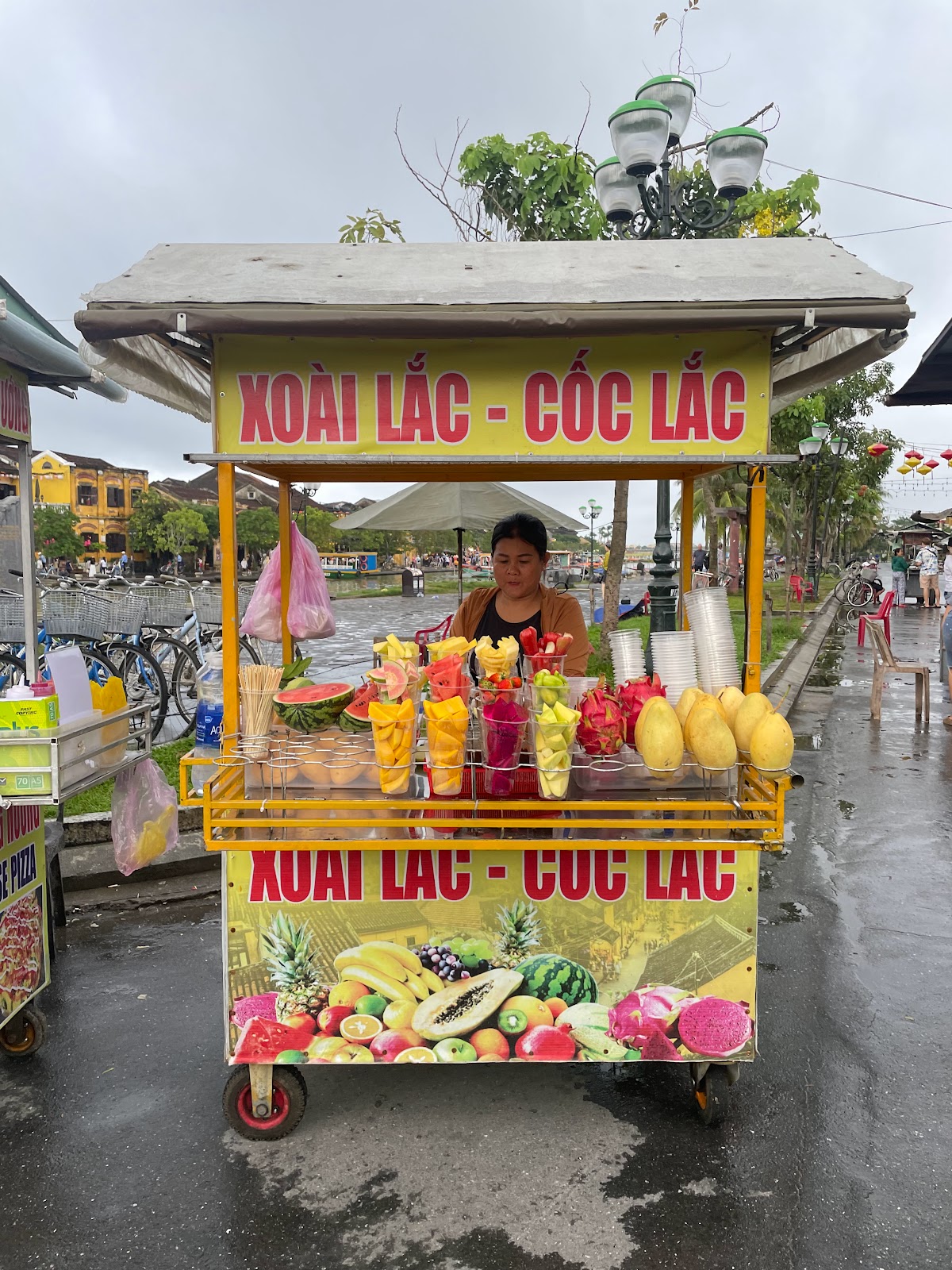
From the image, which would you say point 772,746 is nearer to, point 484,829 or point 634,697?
point 634,697

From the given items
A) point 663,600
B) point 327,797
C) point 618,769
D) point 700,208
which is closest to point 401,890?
point 327,797

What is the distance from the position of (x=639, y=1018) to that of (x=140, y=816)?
2.01 meters

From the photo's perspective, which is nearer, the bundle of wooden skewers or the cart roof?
the cart roof

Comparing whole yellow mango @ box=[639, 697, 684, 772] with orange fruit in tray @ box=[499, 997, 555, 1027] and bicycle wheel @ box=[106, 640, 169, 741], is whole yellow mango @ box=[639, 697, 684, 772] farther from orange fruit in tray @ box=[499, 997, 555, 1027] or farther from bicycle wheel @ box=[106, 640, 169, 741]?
bicycle wheel @ box=[106, 640, 169, 741]

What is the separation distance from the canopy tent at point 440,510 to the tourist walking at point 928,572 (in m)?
21.7

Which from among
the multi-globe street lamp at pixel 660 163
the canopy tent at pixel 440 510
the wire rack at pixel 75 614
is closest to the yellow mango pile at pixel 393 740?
the canopy tent at pixel 440 510

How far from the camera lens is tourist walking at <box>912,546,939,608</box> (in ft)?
80.9

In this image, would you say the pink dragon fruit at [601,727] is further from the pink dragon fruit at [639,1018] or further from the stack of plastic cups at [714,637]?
the pink dragon fruit at [639,1018]

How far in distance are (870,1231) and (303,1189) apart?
1.61 metres

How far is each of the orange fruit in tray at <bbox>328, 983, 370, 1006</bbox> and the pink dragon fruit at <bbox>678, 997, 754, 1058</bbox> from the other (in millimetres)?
998

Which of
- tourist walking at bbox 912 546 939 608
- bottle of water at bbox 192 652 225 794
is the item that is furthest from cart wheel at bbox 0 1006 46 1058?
tourist walking at bbox 912 546 939 608

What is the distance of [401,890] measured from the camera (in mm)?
2617

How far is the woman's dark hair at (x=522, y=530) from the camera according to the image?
4.07 m

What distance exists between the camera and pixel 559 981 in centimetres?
262
